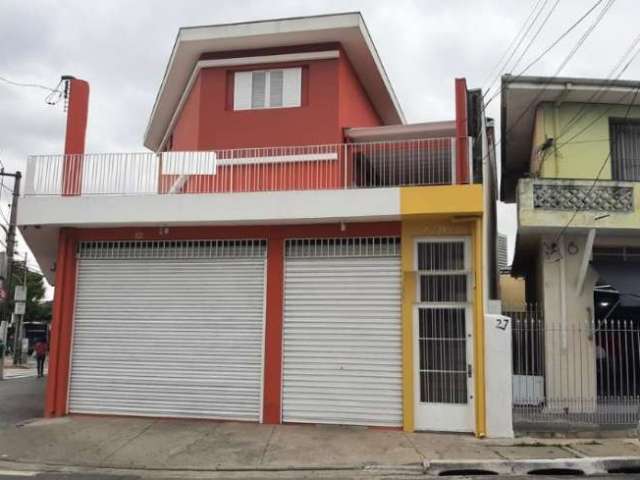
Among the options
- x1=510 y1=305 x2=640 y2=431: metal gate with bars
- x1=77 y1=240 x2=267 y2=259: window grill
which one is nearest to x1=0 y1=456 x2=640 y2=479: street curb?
x1=510 y1=305 x2=640 y2=431: metal gate with bars

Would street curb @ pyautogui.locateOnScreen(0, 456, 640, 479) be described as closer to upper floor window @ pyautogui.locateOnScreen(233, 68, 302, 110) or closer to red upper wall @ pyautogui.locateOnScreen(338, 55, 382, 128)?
red upper wall @ pyautogui.locateOnScreen(338, 55, 382, 128)

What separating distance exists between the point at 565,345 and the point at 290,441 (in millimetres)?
5848

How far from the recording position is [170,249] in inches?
431

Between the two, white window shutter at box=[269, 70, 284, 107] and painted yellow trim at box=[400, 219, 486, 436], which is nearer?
painted yellow trim at box=[400, 219, 486, 436]

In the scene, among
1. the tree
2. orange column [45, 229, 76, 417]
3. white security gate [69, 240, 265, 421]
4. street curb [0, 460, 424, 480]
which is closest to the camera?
street curb [0, 460, 424, 480]

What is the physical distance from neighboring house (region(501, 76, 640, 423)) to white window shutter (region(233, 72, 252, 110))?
5.37m

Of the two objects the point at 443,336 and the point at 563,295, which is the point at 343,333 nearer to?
the point at 443,336

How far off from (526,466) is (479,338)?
7.38ft

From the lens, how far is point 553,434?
9.12 meters

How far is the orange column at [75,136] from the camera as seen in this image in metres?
11.0

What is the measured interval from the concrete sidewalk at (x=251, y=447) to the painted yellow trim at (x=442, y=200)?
3614 mm

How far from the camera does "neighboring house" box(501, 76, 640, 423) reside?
36.8ft

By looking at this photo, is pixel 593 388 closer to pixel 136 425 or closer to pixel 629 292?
pixel 629 292

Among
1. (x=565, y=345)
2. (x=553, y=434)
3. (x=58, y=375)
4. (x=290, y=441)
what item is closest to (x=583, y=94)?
(x=565, y=345)
